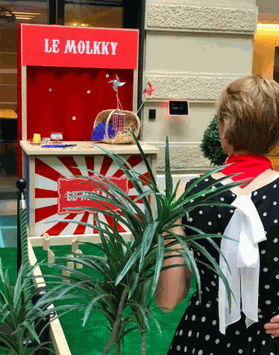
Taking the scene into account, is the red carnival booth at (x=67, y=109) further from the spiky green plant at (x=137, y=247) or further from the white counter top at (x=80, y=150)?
the spiky green plant at (x=137, y=247)

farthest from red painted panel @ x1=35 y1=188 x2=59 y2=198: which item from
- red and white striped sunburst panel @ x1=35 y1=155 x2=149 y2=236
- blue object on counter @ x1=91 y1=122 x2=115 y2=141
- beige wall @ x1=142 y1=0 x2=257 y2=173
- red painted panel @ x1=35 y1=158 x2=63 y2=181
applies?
beige wall @ x1=142 y1=0 x2=257 y2=173

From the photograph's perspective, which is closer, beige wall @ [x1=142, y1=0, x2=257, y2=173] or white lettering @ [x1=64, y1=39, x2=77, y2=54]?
white lettering @ [x1=64, y1=39, x2=77, y2=54]

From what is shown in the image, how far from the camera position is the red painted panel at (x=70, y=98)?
5383 mm

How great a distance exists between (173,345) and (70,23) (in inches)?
207

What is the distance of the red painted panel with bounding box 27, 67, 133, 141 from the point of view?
5.38m

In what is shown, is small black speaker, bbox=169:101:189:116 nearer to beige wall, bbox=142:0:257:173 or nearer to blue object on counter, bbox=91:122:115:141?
beige wall, bbox=142:0:257:173

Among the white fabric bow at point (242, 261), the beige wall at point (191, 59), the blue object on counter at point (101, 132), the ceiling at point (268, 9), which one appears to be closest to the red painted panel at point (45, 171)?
the blue object on counter at point (101, 132)

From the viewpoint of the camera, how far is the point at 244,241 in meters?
1.25

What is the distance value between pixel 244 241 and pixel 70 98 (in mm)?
4470

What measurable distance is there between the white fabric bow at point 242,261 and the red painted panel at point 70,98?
14.3 feet

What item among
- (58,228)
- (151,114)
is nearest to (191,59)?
(151,114)

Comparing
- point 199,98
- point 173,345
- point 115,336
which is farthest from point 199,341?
point 199,98

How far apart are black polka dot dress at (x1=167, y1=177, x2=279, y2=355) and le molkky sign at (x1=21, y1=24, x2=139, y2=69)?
418cm

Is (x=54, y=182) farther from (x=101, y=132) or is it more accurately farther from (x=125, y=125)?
(x=125, y=125)
